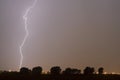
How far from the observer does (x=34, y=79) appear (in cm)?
9050

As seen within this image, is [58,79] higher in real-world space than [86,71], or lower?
lower

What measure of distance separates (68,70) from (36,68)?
31.8 feet

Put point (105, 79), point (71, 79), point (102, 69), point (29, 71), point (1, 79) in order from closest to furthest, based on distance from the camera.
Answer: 1. point (1, 79)
2. point (71, 79)
3. point (105, 79)
4. point (29, 71)
5. point (102, 69)

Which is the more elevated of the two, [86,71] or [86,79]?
[86,71]

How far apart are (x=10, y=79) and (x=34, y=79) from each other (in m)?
4.53

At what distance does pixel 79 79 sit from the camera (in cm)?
9512

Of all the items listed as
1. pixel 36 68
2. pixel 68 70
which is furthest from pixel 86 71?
pixel 36 68

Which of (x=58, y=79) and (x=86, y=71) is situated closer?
(x=58, y=79)

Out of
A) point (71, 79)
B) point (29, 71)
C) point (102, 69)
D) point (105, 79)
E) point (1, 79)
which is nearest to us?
point (1, 79)

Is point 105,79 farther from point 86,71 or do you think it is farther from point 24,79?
point 86,71

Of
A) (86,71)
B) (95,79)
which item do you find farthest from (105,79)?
(86,71)

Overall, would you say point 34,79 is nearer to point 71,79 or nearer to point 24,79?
point 24,79

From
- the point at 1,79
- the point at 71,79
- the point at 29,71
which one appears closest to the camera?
the point at 1,79

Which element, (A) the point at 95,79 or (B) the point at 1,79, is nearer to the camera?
(B) the point at 1,79
